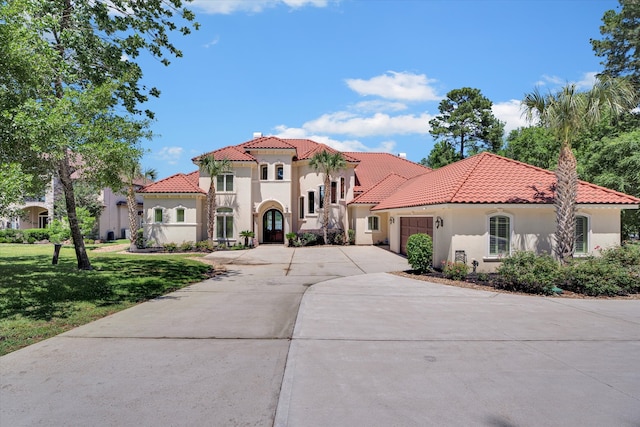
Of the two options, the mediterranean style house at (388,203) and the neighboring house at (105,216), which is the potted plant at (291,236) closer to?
the mediterranean style house at (388,203)

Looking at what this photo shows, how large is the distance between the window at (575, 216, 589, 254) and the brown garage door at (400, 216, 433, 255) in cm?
609

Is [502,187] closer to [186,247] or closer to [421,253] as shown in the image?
[421,253]

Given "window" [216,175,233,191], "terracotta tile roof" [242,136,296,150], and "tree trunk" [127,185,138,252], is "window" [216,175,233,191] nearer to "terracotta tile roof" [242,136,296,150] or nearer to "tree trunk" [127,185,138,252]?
"terracotta tile roof" [242,136,296,150]

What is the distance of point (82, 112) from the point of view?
9.22 metres

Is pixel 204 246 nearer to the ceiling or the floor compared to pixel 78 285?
nearer to the ceiling

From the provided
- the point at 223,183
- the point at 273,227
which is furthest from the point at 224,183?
the point at 273,227

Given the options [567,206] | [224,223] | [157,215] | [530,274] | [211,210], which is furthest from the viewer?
[224,223]

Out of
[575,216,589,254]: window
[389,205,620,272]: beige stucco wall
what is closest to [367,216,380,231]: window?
[389,205,620,272]: beige stucco wall

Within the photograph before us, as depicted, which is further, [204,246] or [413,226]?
[204,246]

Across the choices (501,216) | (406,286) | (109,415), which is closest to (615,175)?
(501,216)

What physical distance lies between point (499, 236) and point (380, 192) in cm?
1498

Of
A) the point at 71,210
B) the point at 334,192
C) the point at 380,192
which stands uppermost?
the point at 334,192

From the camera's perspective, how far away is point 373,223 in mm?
28672

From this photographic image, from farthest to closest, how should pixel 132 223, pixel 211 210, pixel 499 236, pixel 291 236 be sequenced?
pixel 291 236 → pixel 211 210 → pixel 132 223 → pixel 499 236
